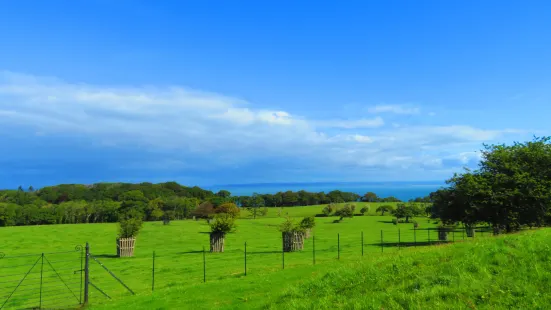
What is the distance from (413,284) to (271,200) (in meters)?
142

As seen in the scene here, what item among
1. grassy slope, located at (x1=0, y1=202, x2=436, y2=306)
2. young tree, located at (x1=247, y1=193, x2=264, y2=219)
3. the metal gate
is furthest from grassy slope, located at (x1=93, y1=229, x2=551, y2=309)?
young tree, located at (x1=247, y1=193, x2=264, y2=219)

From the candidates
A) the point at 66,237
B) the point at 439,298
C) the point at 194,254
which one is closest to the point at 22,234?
the point at 66,237

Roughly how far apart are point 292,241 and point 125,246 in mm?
15276

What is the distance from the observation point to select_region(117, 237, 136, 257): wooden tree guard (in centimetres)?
3344

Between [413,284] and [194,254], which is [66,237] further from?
[413,284]

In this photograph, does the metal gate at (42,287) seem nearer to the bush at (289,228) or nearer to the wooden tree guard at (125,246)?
the wooden tree guard at (125,246)

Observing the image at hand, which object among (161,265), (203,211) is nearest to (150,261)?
(161,265)

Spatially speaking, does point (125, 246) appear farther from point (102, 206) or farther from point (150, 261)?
point (102, 206)

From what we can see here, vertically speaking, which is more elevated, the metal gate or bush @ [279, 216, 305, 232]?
bush @ [279, 216, 305, 232]

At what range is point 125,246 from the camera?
33625mm

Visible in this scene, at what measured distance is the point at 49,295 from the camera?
19891 millimetres

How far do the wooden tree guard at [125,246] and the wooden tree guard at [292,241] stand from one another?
46.2 ft

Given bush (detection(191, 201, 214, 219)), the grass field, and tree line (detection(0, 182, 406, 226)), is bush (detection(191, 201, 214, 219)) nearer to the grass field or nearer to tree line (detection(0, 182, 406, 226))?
tree line (detection(0, 182, 406, 226))

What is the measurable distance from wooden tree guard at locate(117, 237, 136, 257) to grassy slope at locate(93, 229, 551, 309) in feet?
58.3
